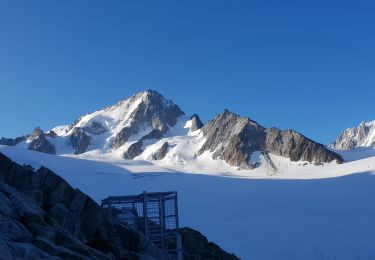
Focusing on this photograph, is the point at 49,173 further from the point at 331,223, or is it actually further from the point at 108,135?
the point at 108,135

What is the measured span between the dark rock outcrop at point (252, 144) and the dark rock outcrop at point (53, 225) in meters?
110

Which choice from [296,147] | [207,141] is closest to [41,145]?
[207,141]

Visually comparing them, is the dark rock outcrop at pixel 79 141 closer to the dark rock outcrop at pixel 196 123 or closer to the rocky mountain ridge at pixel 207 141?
the rocky mountain ridge at pixel 207 141

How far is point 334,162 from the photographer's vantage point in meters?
122

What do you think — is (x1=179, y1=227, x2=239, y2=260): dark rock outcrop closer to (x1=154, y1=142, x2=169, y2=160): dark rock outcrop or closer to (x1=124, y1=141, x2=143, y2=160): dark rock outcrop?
(x1=154, y1=142, x2=169, y2=160): dark rock outcrop

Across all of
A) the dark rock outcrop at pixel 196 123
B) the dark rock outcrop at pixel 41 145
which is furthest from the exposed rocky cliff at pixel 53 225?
the dark rock outcrop at pixel 196 123

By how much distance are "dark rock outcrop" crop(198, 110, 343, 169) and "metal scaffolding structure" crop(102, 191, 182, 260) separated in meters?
105

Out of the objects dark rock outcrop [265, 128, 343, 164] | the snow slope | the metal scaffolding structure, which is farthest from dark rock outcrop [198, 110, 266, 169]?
the metal scaffolding structure

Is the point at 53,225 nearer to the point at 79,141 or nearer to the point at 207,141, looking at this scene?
the point at 207,141

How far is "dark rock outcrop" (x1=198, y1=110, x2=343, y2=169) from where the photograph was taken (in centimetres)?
12850

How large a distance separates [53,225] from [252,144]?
127 m

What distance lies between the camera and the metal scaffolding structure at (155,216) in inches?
832

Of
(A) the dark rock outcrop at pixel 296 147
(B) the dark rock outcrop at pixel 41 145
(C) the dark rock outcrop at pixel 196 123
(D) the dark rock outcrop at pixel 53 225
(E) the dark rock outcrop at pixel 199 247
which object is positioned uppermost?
(C) the dark rock outcrop at pixel 196 123

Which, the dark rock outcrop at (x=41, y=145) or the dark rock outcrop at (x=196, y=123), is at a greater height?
the dark rock outcrop at (x=196, y=123)
